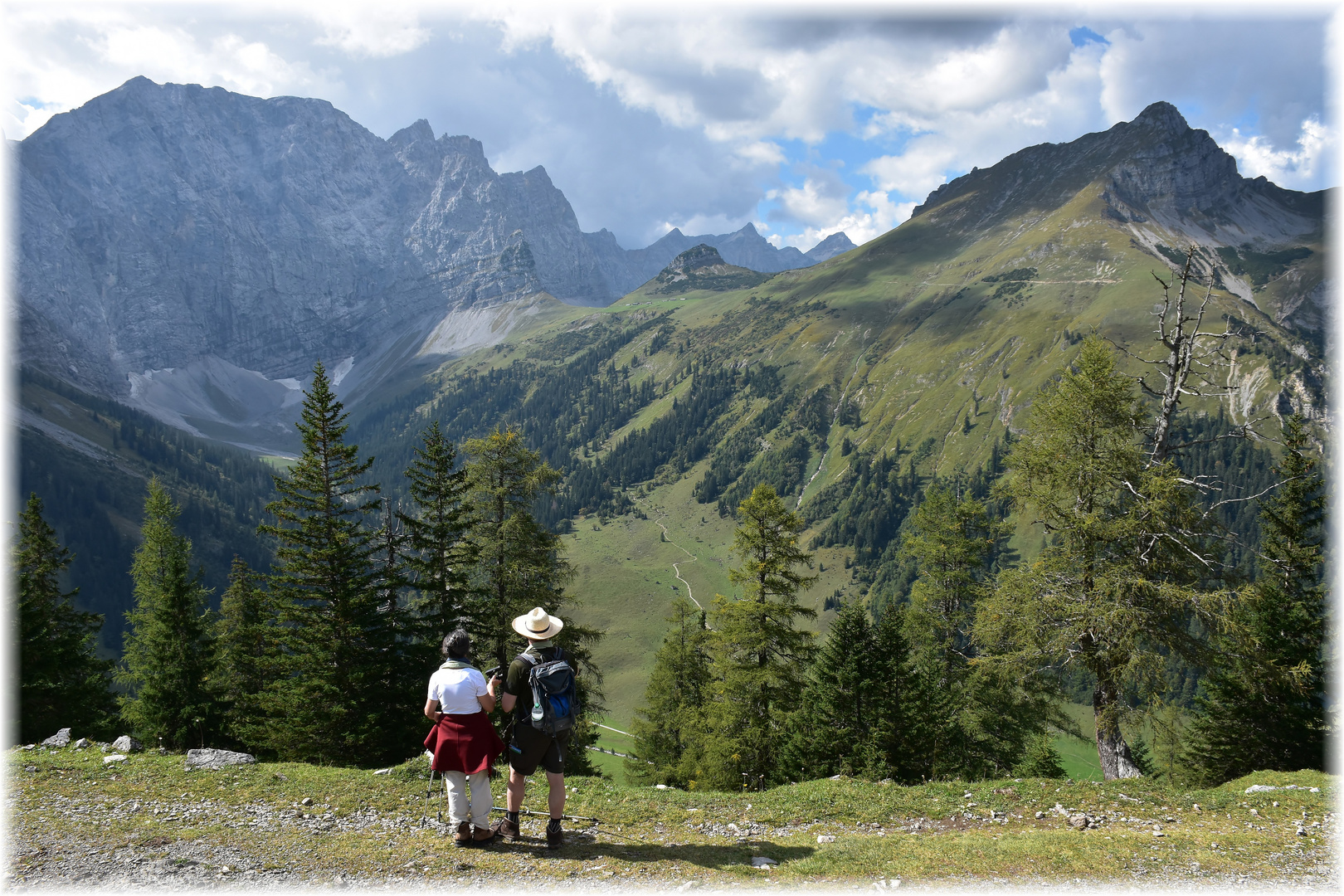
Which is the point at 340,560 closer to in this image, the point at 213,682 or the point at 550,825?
the point at 213,682

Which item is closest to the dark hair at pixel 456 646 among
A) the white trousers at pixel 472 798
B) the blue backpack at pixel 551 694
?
the blue backpack at pixel 551 694

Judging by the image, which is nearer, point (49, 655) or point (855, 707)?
point (855, 707)

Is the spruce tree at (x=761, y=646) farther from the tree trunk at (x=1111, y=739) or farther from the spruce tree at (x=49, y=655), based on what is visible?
the spruce tree at (x=49, y=655)

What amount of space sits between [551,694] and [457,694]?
5.05ft

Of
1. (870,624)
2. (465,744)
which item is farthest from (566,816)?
(870,624)

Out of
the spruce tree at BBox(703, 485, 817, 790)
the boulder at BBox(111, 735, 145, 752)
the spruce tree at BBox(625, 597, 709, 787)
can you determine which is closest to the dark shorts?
the boulder at BBox(111, 735, 145, 752)

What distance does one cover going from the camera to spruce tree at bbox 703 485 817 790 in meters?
27.9

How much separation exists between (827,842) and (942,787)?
17.3ft

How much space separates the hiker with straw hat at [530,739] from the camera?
11.1 m

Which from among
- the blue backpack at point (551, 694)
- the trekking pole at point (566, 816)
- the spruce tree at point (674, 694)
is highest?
the blue backpack at point (551, 694)

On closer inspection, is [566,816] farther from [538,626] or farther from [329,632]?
[329,632]

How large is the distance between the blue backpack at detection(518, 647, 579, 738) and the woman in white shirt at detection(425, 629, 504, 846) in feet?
2.59

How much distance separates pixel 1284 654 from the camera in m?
25.8

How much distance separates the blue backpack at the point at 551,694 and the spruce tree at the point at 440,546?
19.6m
